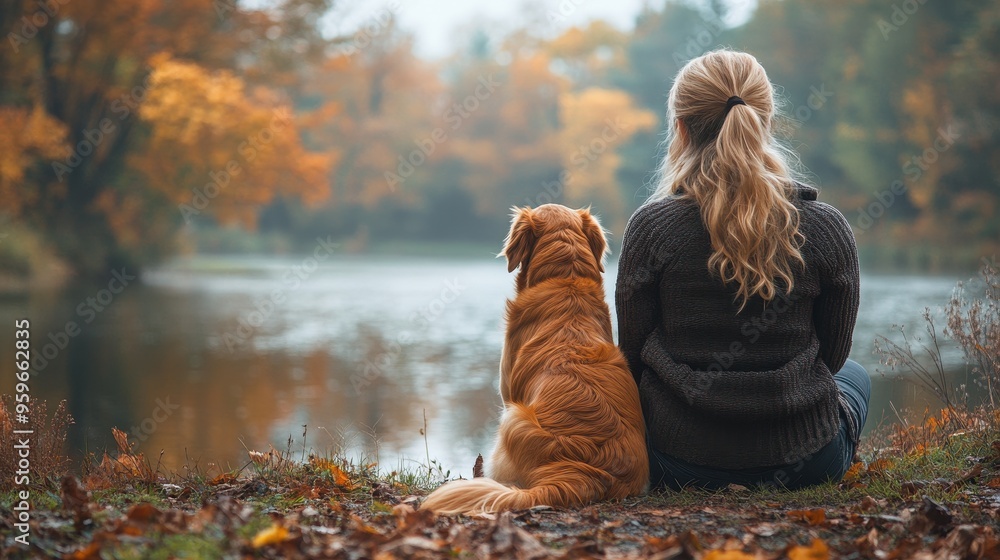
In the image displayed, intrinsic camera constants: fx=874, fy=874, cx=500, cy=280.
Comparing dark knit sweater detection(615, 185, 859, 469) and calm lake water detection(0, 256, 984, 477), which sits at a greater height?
dark knit sweater detection(615, 185, 859, 469)

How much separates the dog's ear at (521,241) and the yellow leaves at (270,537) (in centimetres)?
210

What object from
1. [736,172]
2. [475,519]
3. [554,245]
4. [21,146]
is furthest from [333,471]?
[21,146]

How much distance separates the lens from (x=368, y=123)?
190 ft

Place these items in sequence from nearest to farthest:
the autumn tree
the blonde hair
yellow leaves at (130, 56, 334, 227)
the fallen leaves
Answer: the fallen leaves
the blonde hair
the autumn tree
yellow leaves at (130, 56, 334, 227)

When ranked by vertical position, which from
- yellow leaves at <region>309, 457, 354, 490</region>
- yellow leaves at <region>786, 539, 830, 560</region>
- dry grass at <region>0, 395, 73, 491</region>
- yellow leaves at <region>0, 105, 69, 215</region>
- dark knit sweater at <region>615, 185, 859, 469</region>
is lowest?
yellow leaves at <region>309, 457, 354, 490</region>

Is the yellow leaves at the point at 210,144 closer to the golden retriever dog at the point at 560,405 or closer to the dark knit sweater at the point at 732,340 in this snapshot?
the golden retriever dog at the point at 560,405

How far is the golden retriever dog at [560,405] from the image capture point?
11.8 ft

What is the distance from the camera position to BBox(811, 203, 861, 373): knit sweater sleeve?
3766 mm

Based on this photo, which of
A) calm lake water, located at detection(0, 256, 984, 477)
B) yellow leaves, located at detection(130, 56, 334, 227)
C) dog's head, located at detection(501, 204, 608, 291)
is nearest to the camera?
dog's head, located at detection(501, 204, 608, 291)

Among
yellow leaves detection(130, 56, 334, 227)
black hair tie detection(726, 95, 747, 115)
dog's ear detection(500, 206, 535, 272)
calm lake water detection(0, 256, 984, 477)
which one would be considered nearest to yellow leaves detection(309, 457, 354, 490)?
calm lake water detection(0, 256, 984, 477)

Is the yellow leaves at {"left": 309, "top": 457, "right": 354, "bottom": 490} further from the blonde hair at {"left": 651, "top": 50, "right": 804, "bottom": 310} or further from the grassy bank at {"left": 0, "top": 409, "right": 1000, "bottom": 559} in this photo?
the blonde hair at {"left": 651, "top": 50, "right": 804, "bottom": 310}

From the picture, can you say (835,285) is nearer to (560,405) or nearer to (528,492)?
(560,405)

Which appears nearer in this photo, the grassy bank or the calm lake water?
the grassy bank

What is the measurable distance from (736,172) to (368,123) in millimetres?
56049
